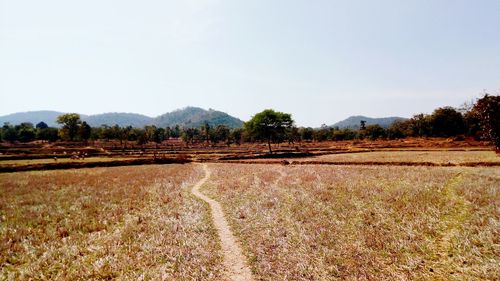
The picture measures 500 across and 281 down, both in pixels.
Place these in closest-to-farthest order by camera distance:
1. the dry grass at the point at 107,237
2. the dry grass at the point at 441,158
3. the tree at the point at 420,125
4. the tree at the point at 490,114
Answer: the dry grass at the point at 107,237, the dry grass at the point at 441,158, the tree at the point at 490,114, the tree at the point at 420,125

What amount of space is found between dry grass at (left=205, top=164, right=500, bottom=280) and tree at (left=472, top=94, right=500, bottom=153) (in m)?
26.8

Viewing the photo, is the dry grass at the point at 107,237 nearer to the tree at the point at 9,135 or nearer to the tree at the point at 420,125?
the tree at the point at 420,125

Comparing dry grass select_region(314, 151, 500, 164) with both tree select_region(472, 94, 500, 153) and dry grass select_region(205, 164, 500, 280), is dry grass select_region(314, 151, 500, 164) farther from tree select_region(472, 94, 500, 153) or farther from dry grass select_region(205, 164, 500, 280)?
dry grass select_region(205, 164, 500, 280)

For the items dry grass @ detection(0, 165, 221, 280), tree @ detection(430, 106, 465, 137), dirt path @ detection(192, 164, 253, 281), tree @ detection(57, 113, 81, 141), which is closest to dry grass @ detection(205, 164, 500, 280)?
dirt path @ detection(192, 164, 253, 281)

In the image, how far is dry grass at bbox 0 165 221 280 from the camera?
1382 centimetres

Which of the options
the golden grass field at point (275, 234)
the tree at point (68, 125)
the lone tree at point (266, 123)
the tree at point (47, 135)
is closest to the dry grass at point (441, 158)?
the golden grass field at point (275, 234)

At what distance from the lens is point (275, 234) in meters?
17.8

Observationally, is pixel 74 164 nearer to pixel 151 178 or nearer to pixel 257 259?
pixel 151 178

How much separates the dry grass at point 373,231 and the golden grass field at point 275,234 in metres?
0.07

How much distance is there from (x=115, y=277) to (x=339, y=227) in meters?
12.7

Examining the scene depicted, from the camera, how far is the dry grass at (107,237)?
544 inches

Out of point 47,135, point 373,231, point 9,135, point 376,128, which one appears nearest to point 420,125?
point 376,128

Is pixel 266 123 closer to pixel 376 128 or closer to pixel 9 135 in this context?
pixel 376 128

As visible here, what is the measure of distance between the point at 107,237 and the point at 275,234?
10.2 meters
